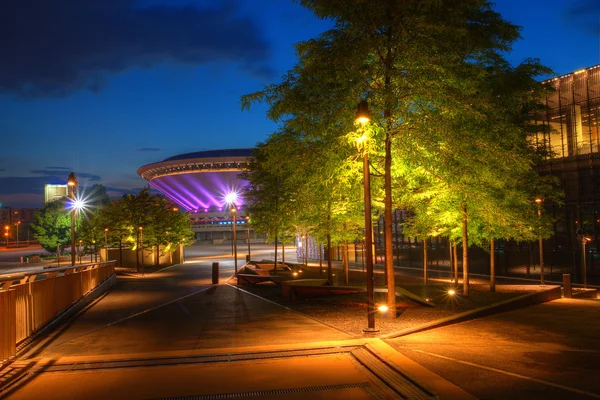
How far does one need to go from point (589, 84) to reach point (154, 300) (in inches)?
1017

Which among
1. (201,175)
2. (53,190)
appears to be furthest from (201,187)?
(53,190)

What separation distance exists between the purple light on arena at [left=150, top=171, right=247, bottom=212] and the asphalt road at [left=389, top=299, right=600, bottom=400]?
401ft

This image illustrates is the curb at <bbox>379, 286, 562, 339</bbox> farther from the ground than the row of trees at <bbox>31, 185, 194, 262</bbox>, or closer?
closer

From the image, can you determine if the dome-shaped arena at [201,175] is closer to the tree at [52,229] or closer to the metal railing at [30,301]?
the tree at [52,229]

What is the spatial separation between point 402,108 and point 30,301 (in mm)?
9784

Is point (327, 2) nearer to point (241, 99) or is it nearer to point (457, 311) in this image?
point (241, 99)

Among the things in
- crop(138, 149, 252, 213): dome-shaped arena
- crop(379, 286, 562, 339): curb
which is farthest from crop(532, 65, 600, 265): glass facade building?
crop(138, 149, 252, 213): dome-shaped arena

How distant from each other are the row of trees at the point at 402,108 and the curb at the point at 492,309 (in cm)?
158

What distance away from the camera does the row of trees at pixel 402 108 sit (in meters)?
12.1

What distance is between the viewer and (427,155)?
13.2m

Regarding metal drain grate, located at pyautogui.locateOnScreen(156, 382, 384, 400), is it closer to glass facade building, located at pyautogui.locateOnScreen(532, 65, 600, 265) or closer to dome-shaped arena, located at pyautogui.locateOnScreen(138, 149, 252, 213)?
glass facade building, located at pyautogui.locateOnScreen(532, 65, 600, 265)

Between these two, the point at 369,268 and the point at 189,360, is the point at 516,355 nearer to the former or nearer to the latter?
the point at 369,268

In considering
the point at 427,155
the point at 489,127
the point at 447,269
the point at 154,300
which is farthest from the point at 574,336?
the point at 447,269

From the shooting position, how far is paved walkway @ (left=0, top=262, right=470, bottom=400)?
6.79 metres
